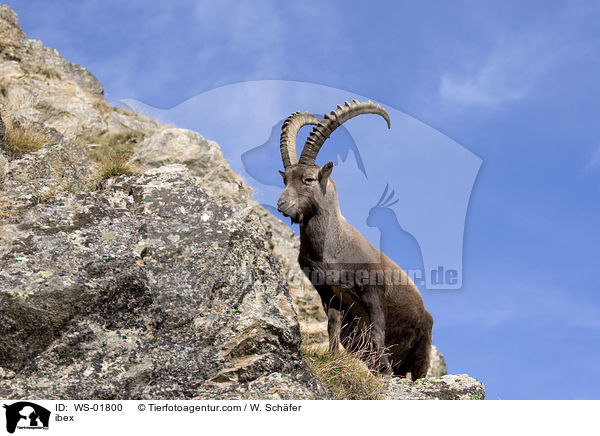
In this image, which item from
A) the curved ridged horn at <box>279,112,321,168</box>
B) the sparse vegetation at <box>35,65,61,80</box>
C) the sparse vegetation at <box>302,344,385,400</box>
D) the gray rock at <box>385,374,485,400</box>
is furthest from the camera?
the sparse vegetation at <box>35,65,61,80</box>

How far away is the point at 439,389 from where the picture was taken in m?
8.20

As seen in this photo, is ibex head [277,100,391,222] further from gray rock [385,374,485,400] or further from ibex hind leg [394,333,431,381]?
ibex hind leg [394,333,431,381]

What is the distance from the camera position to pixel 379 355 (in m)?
8.70

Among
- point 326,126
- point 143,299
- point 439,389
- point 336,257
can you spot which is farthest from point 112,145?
point 439,389

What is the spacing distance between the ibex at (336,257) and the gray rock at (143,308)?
4.45ft

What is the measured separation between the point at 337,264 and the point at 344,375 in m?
1.82

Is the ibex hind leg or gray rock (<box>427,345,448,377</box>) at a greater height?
gray rock (<box>427,345,448,377</box>)

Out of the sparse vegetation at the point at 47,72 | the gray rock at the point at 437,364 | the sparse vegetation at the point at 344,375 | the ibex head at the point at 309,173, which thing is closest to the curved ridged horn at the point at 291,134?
the ibex head at the point at 309,173

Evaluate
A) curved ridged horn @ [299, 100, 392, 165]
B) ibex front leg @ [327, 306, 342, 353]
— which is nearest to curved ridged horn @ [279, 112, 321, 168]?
curved ridged horn @ [299, 100, 392, 165]

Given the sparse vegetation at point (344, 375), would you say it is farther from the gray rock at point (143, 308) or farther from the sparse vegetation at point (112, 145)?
the sparse vegetation at point (112, 145)

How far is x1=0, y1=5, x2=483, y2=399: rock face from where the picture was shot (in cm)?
613

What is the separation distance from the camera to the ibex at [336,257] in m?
8.66

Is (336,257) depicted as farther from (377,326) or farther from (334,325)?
(377,326)
